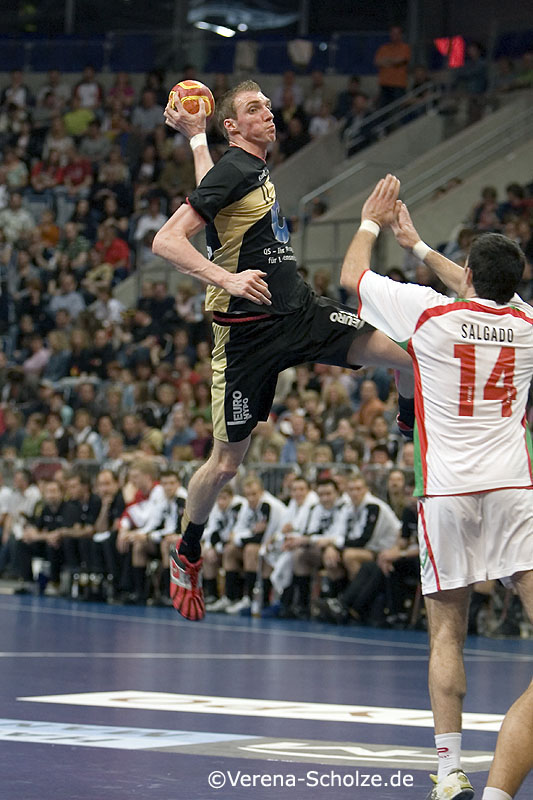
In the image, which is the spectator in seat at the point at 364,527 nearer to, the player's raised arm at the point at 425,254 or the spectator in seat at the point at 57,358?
the spectator in seat at the point at 57,358

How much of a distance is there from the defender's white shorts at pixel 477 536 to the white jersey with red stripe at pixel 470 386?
51mm

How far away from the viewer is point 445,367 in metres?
5.50

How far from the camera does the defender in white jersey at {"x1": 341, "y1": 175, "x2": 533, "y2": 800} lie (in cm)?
546

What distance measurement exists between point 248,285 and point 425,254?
80 centimetres

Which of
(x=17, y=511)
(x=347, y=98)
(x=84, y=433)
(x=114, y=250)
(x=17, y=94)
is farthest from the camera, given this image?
(x=17, y=94)

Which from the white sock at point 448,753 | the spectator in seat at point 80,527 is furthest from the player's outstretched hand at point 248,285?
the spectator in seat at point 80,527

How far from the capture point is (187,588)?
7.80m

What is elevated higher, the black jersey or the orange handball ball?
the orange handball ball

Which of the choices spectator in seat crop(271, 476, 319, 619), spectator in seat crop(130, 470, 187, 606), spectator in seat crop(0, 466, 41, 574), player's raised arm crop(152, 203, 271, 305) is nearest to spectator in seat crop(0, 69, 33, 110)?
spectator in seat crop(0, 466, 41, 574)

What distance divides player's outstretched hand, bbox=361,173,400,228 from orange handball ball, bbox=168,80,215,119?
154 centimetres

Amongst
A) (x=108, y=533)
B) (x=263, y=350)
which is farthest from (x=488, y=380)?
(x=108, y=533)

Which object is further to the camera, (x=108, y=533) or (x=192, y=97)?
(x=108, y=533)

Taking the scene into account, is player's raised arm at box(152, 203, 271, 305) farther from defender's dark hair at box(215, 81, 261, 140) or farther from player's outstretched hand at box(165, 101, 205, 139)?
player's outstretched hand at box(165, 101, 205, 139)

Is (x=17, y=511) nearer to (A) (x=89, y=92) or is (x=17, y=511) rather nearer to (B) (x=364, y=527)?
(B) (x=364, y=527)
